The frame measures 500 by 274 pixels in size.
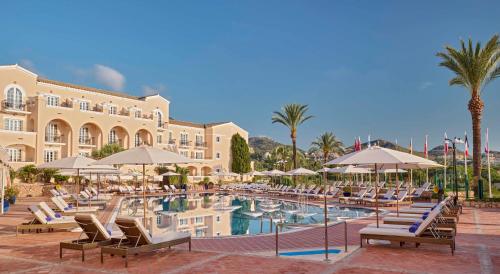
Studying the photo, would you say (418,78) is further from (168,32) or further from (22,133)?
(22,133)

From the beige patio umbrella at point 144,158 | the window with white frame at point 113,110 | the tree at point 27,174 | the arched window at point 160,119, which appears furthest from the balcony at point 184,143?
the beige patio umbrella at point 144,158

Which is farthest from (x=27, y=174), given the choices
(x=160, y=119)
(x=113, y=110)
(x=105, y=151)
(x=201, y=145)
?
(x=201, y=145)

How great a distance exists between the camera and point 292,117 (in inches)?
1529

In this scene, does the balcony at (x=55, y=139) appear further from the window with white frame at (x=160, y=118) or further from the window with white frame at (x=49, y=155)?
the window with white frame at (x=160, y=118)

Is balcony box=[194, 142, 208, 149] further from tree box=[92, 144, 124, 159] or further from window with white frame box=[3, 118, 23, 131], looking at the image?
window with white frame box=[3, 118, 23, 131]

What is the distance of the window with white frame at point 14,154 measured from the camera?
34.2m

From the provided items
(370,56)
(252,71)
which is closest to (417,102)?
(370,56)

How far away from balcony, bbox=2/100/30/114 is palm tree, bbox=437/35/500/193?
34.5 m

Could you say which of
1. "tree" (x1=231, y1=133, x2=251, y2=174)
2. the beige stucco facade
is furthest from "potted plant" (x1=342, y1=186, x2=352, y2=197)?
"tree" (x1=231, y1=133, x2=251, y2=174)

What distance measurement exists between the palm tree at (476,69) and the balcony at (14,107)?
34.5 meters

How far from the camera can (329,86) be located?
45.3m

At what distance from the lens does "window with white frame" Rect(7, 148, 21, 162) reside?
34228 mm

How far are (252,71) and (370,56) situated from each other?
14507 mm

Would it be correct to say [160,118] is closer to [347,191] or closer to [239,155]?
[239,155]
